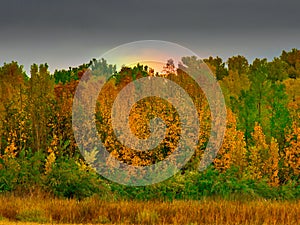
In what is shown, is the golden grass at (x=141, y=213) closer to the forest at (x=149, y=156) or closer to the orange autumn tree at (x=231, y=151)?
the forest at (x=149, y=156)

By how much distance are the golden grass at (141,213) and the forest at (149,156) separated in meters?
0.06

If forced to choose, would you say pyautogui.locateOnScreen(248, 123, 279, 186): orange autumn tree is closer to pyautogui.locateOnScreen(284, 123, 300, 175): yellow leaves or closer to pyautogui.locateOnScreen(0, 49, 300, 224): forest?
pyautogui.locateOnScreen(0, 49, 300, 224): forest

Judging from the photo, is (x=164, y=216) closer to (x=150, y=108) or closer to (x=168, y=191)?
(x=168, y=191)

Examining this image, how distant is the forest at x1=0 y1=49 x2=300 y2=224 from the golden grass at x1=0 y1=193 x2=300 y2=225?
6 cm

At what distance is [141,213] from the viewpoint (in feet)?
56.9

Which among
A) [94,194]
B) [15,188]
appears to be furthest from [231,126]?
[15,188]

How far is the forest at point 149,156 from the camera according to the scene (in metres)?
19.4

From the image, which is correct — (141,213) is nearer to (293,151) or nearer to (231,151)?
(231,151)

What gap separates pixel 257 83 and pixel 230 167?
8.92 meters

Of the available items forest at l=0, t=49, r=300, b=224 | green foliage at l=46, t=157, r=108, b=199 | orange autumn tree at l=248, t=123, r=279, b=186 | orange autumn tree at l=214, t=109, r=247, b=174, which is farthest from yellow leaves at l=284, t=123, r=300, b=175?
green foliage at l=46, t=157, r=108, b=199

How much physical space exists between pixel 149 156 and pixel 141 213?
1565 centimetres

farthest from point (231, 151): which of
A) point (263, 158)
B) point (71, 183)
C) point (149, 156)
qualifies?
point (71, 183)

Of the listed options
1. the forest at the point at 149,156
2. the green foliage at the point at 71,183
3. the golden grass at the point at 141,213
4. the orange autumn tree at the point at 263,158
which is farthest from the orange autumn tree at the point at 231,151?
the golden grass at the point at 141,213

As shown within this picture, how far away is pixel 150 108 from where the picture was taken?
3428cm
